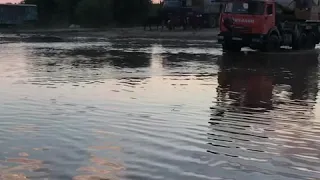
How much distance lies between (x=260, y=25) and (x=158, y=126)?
18807mm

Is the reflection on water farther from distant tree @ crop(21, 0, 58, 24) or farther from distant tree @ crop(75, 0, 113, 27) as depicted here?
distant tree @ crop(21, 0, 58, 24)

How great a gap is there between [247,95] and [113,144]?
5.38 metres

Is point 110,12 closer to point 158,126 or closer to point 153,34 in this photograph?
point 153,34

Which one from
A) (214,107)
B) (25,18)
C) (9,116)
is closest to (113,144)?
(9,116)

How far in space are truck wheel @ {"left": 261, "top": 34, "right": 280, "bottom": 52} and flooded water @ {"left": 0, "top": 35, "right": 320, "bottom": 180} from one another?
1091 centimetres

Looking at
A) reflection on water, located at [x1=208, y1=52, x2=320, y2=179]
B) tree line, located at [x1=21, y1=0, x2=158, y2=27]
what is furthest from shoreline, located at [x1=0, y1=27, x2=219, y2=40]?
reflection on water, located at [x1=208, y1=52, x2=320, y2=179]

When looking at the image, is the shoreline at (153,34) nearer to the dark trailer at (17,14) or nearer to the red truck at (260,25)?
the red truck at (260,25)

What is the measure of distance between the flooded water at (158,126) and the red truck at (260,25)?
430 inches

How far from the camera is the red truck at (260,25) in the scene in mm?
26156

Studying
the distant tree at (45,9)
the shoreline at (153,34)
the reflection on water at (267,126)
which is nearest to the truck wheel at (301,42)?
the reflection on water at (267,126)

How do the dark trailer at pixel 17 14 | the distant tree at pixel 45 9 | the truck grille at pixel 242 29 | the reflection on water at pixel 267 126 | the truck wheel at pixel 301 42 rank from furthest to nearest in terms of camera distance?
1. the distant tree at pixel 45 9
2. the dark trailer at pixel 17 14
3. the truck wheel at pixel 301 42
4. the truck grille at pixel 242 29
5. the reflection on water at pixel 267 126

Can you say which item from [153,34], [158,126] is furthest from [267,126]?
[153,34]

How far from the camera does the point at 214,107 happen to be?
10141 mm

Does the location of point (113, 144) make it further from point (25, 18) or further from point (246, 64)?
point (25, 18)
